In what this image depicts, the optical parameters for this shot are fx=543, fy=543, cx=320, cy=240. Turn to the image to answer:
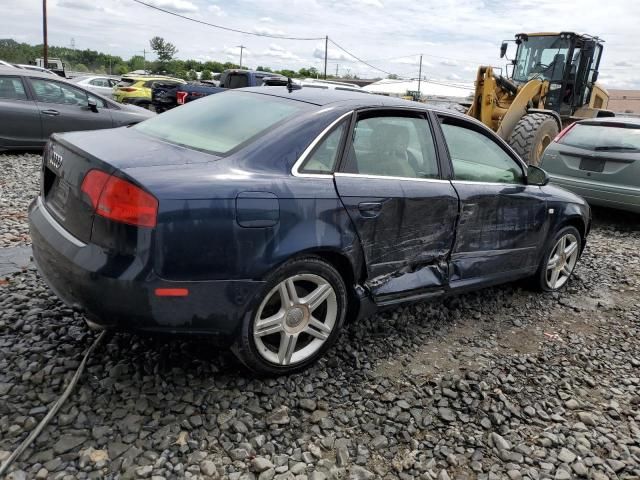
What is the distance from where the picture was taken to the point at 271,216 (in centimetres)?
259

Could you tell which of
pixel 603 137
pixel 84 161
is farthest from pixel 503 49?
A: pixel 84 161

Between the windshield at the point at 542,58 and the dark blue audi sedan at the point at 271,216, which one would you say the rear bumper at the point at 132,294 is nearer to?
the dark blue audi sedan at the point at 271,216

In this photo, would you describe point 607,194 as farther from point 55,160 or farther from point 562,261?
point 55,160

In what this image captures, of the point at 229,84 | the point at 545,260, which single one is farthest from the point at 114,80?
the point at 545,260

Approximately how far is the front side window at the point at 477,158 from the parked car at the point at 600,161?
3.40m

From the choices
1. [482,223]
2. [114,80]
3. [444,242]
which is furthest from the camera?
[114,80]

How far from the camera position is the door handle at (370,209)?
9.76 ft

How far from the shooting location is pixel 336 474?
233 centimetres

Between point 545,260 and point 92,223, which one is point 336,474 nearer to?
point 92,223

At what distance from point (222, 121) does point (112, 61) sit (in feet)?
263

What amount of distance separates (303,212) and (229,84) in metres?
14.1

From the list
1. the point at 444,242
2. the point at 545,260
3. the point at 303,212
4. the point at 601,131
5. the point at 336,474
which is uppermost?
the point at 601,131

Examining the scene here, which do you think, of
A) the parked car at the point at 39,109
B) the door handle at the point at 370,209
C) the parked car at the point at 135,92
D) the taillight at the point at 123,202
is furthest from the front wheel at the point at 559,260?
the parked car at the point at 135,92

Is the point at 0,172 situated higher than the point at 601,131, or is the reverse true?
the point at 601,131
